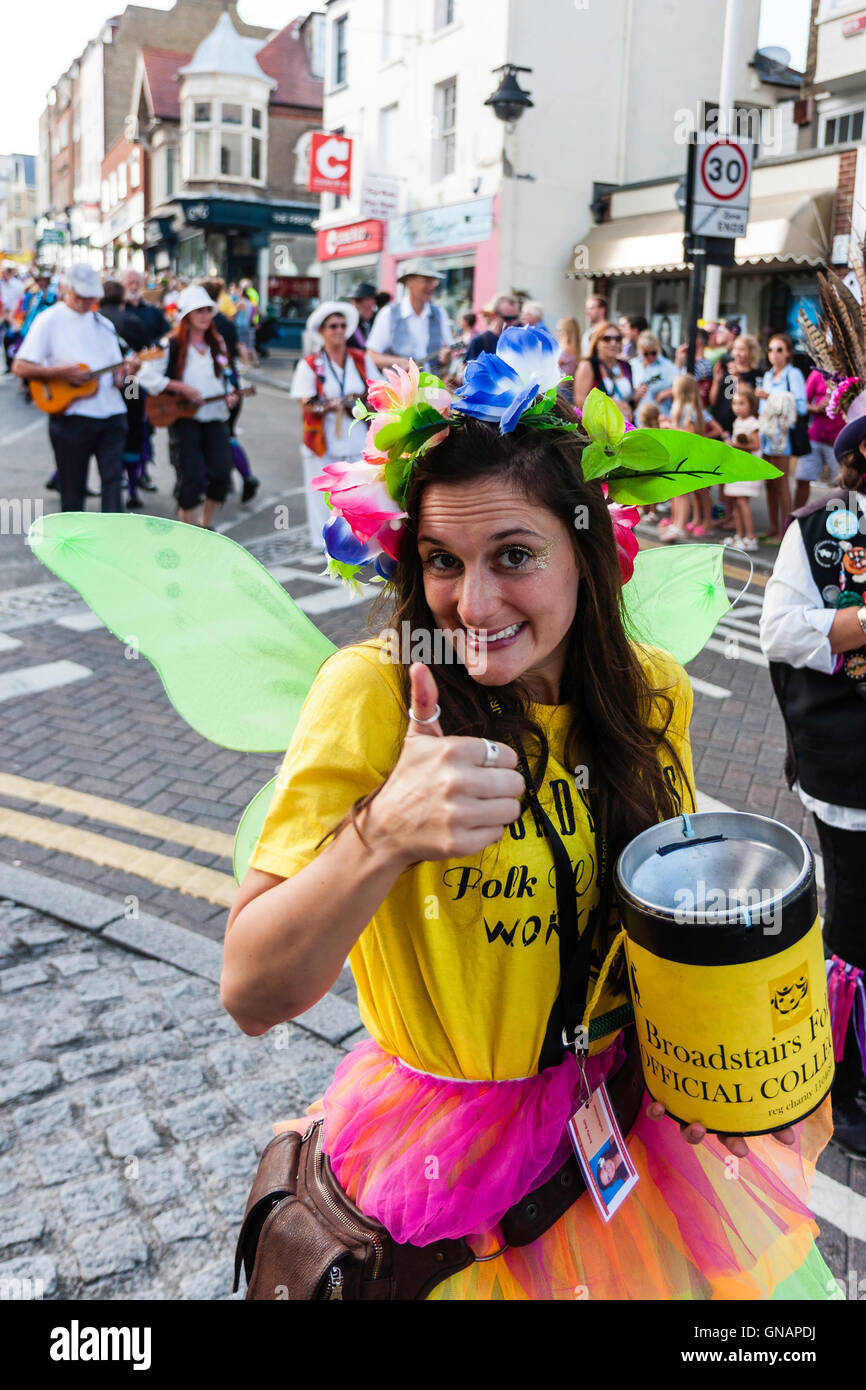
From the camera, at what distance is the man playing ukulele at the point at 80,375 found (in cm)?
870

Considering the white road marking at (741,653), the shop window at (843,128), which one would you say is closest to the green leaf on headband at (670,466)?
the white road marking at (741,653)

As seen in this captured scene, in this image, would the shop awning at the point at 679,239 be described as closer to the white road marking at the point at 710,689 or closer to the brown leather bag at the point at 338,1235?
the white road marking at the point at 710,689

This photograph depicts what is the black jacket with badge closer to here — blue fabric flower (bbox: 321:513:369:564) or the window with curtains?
blue fabric flower (bbox: 321:513:369:564)

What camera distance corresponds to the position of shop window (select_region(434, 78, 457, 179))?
79.1ft

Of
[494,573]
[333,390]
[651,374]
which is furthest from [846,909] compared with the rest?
[651,374]

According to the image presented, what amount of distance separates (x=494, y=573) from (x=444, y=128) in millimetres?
25868

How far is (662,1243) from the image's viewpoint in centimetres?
158

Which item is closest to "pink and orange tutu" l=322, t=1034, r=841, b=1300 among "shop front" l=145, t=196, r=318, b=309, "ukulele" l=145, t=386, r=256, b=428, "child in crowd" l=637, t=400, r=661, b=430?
"ukulele" l=145, t=386, r=256, b=428

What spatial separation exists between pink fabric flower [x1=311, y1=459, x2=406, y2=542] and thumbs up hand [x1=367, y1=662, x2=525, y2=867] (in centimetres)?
38

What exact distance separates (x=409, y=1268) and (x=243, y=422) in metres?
18.1

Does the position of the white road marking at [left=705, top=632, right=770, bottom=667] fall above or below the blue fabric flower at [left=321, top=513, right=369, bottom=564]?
below

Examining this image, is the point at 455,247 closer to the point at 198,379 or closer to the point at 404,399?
the point at 198,379

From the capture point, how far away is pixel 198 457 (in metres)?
9.38

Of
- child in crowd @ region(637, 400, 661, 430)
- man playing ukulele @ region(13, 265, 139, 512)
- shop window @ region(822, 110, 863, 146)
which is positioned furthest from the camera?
shop window @ region(822, 110, 863, 146)
